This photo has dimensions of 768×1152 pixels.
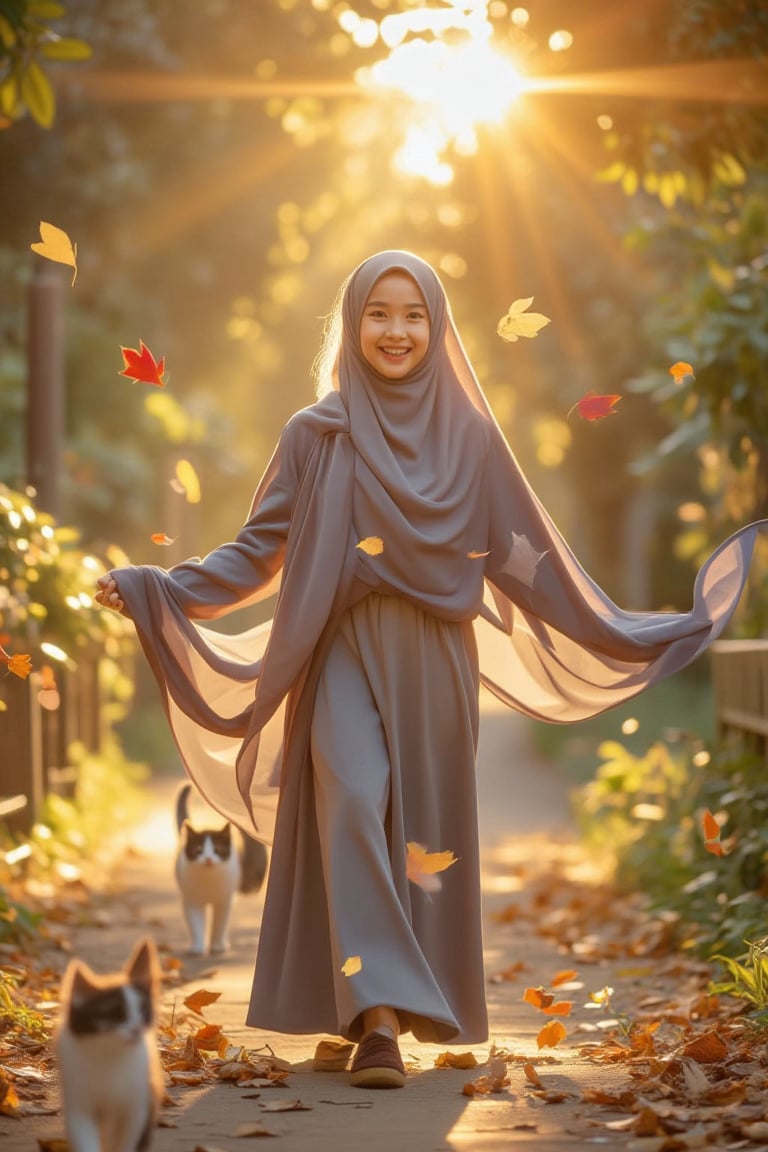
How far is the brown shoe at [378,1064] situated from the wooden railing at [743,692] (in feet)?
12.4

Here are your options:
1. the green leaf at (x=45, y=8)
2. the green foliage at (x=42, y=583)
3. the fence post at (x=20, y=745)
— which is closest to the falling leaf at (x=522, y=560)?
the green leaf at (x=45, y=8)

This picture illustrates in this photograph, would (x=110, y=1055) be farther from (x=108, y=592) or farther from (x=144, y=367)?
(x=144, y=367)

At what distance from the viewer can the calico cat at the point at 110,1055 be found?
3.45 m

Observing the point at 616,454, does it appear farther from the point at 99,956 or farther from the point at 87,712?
the point at 99,956

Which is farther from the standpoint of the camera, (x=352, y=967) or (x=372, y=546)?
(x=372, y=546)

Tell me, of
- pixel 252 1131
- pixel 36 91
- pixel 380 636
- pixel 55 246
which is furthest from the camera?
pixel 36 91

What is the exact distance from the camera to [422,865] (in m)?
5.10

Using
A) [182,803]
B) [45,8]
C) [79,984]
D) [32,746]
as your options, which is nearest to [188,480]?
[45,8]

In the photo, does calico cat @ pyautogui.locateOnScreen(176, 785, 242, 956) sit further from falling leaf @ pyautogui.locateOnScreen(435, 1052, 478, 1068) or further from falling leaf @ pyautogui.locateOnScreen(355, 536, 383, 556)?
falling leaf @ pyautogui.locateOnScreen(355, 536, 383, 556)

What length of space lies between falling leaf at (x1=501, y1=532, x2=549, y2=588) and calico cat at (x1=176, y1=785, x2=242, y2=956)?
2747mm

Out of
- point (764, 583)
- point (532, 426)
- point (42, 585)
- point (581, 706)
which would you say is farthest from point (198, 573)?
point (532, 426)

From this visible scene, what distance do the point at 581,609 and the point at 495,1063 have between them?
1.45m

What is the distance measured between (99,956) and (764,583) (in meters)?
4.90

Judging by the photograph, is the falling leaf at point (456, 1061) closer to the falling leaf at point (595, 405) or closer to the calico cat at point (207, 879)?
the falling leaf at point (595, 405)
